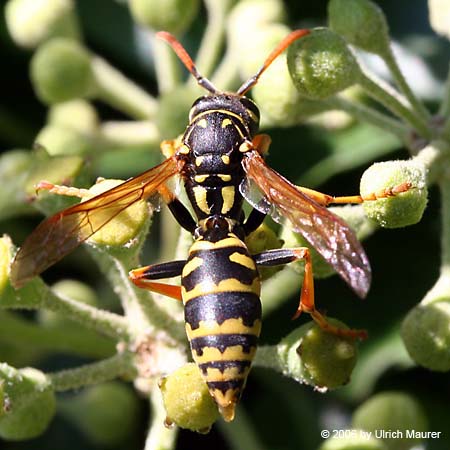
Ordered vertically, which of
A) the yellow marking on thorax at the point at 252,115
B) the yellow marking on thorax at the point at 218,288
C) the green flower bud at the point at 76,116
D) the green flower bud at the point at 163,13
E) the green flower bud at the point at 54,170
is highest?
the green flower bud at the point at 163,13

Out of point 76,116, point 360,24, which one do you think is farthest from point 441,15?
point 76,116

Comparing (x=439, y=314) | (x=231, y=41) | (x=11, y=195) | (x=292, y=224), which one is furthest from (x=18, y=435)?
(x=231, y=41)

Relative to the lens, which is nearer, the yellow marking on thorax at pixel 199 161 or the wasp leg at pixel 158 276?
the wasp leg at pixel 158 276

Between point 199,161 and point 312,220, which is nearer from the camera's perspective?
point 312,220

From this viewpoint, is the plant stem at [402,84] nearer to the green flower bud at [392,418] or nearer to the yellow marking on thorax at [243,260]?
the yellow marking on thorax at [243,260]

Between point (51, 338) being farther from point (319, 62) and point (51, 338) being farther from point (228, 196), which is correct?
point (319, 62)

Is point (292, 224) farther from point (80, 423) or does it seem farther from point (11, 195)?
point (80, 423)

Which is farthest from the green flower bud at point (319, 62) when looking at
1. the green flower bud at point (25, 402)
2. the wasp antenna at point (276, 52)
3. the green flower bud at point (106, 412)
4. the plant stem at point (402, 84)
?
the green flower bud at point (106, 412)
